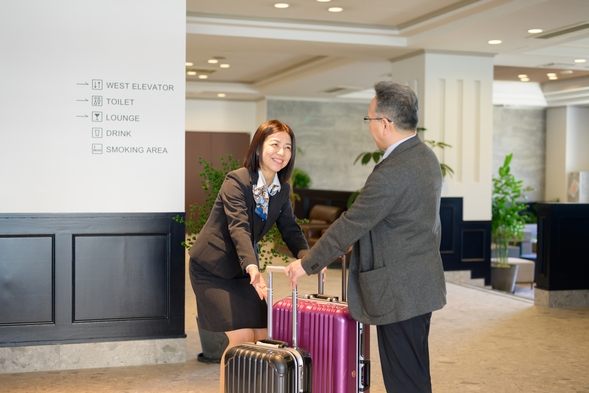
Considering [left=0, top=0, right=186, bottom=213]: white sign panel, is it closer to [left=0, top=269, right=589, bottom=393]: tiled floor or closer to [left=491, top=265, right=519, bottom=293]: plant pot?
[left=0, top=269, right=589, bottom=393]: tiled floor

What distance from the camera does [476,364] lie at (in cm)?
476

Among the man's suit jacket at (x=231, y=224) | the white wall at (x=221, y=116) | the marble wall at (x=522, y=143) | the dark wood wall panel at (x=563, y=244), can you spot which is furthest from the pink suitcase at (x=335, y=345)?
the marble wall at (x=522, y=143)

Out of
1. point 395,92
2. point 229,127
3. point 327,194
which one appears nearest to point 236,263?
point 395,92

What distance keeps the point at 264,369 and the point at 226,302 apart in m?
0.49

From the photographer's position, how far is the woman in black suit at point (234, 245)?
3131 millimetres

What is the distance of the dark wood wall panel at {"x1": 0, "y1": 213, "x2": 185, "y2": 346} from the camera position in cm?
438

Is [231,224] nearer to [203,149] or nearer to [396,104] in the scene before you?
[396,104]

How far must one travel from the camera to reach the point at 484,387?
166 inches

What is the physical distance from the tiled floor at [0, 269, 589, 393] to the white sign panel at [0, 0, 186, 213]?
1.04 metres

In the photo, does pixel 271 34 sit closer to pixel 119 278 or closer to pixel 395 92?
pixel 119 278

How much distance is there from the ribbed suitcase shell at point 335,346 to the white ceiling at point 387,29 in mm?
4289

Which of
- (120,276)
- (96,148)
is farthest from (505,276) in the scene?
(96,148)

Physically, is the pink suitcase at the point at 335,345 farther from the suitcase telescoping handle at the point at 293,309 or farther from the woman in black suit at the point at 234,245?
the woman in black suit at the point at 234,245

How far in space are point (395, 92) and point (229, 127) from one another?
1304 centimetres
